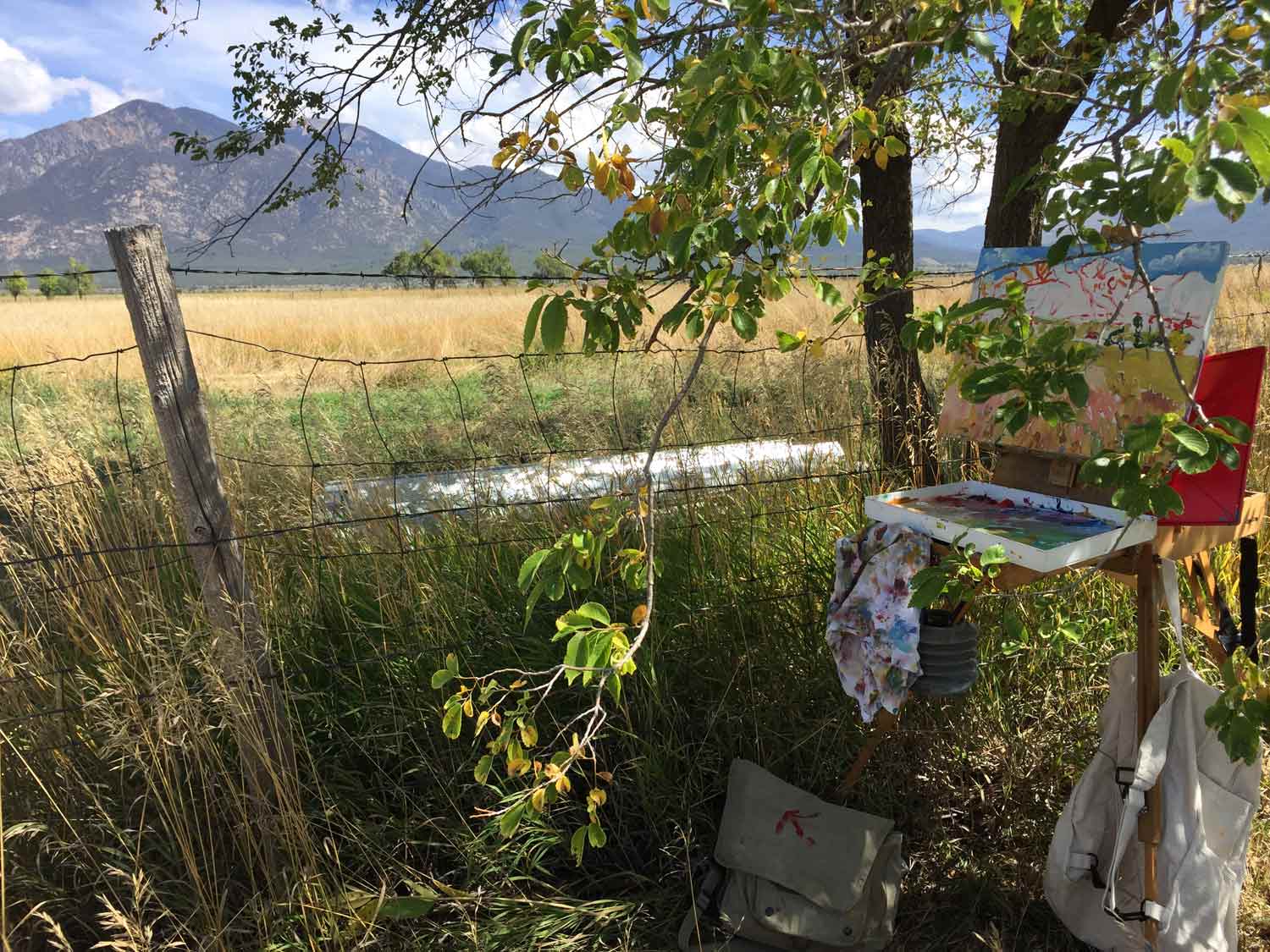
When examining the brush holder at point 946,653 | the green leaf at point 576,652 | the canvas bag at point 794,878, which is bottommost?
the canvas bag at point 794,878

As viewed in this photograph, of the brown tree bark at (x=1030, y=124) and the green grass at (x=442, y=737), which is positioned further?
the brown tree bark at (x=1030, y=124)

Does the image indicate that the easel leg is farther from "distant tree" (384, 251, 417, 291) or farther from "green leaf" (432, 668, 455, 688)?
"distant tree" (384, 251, 417, 291)

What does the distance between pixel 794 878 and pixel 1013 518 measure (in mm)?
1050

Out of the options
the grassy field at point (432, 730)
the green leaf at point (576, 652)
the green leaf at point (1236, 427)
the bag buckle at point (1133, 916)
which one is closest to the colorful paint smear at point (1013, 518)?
the grassy field at point (432, 730)

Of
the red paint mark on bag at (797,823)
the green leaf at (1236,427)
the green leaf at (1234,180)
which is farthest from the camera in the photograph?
the red paint mark on bag at (797,823)

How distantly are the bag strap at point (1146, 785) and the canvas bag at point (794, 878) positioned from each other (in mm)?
523

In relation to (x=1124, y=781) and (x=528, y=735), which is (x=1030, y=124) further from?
(x=528, y=735)

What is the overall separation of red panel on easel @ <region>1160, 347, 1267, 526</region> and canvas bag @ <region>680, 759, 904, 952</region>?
109 centimetres

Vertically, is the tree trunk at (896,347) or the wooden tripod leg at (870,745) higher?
the tree trunk at (896,347)

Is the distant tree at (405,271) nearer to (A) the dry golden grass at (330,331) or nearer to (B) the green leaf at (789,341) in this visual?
(B) the green leaf at (789,341)

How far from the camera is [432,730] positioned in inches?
90.7

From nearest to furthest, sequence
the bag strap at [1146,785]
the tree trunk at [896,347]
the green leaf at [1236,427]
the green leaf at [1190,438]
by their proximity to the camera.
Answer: the green leaf at [1190,438], the green leaf at [1236,427], the bag strap at [1146,785], the tree trunk at [896,347]

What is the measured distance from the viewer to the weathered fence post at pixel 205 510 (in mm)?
1908

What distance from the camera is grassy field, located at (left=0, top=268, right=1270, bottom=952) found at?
6.43 ft
